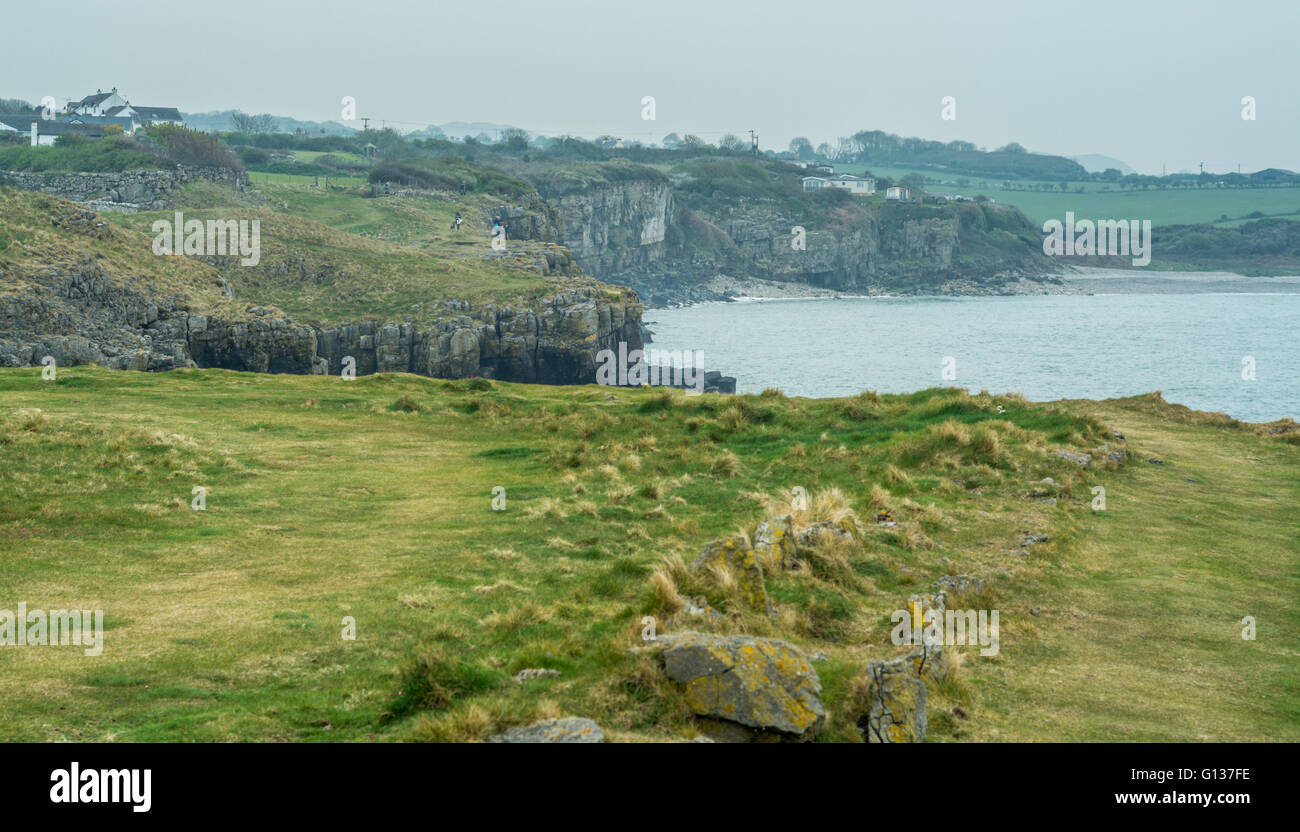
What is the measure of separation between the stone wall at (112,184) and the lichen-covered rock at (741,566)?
281ft

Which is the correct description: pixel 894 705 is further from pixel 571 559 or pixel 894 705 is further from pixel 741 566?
pixel 571 559

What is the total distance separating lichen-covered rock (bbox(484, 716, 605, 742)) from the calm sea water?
2799 inches

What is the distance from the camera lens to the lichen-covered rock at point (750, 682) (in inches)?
392

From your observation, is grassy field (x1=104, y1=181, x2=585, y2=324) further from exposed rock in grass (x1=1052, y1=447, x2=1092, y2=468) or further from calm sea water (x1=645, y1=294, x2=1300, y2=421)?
exposed rock in grass (x1=1052, y1=447, x2=1092, y2=468)

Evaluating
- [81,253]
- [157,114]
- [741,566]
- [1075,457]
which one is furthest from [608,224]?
[741,566]

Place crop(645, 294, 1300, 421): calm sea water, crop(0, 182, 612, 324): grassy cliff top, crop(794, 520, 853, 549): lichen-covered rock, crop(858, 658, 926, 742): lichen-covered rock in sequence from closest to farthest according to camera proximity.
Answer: crop(858, 658, 926, 742): lichen-covered rock → crop(794, 520, 853, 549): lichen-covered rock → crop(0, 182, 612, 324): grassy cliff top → crop(645, 294, 1300, 421): calm sea water

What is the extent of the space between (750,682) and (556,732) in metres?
2.20

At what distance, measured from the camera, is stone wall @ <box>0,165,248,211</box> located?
88.1 m

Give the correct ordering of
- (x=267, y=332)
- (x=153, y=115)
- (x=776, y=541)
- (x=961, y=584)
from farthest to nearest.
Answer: (x=153, y=115) → (x=267, y=332) → (x=776, y=541) → (x=961, y=584)

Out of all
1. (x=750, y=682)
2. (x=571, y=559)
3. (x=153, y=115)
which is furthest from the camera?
(x=153, y=115)

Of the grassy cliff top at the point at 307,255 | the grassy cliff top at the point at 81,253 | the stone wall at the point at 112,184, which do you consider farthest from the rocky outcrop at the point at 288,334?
the stone wall at the point at 112,184

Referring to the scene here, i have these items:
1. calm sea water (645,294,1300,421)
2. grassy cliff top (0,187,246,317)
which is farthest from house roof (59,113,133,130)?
grassy cliff top (0,187,246,317)

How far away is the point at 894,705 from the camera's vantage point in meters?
10.3
